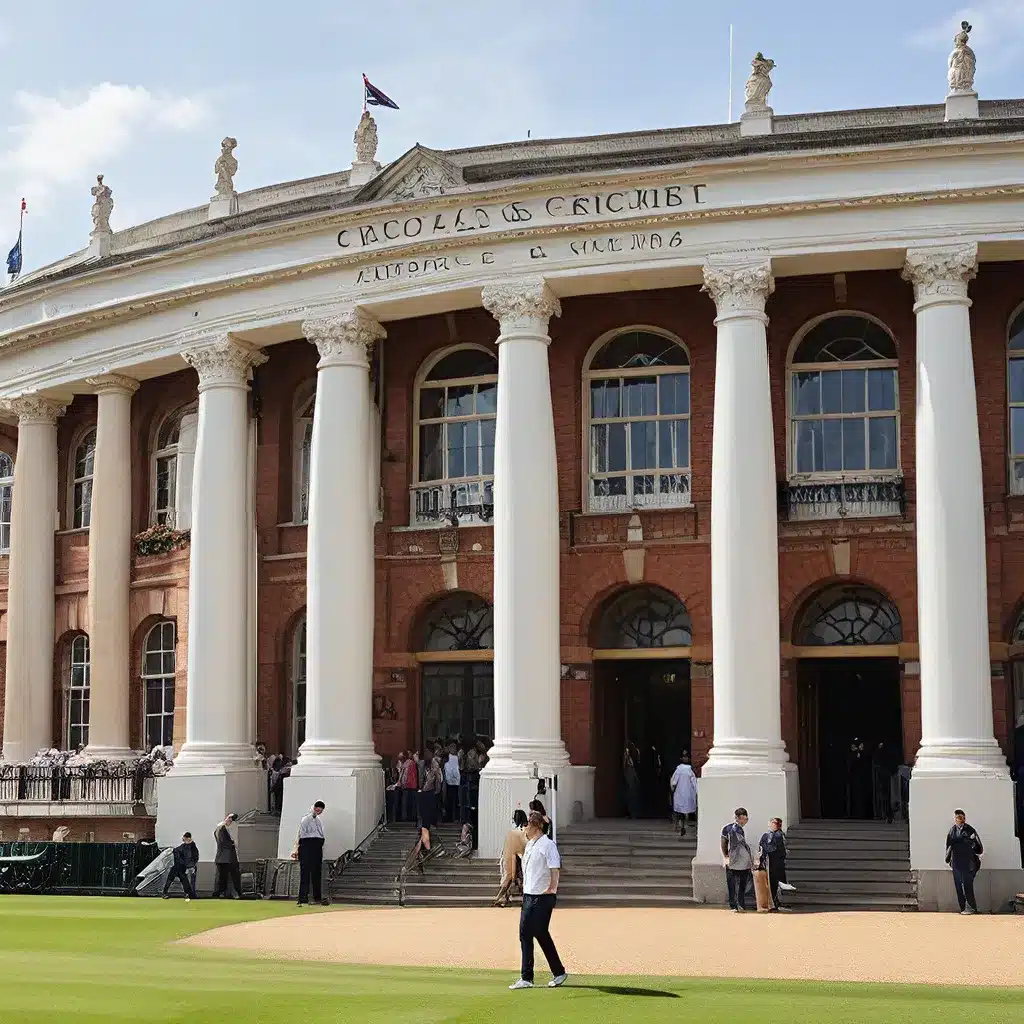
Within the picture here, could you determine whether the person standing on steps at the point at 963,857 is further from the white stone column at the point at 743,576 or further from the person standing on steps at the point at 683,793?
the person standing on steps at the point at 683,793

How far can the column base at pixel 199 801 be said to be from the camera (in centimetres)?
3334

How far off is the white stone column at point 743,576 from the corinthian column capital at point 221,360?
10.0 meters

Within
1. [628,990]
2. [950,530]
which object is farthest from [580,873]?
[628,990]

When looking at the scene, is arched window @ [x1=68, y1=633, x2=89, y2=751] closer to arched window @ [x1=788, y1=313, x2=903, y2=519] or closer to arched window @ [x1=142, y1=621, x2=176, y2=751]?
arched window @ [x1=142, y1=621, x2=176, y2=751]

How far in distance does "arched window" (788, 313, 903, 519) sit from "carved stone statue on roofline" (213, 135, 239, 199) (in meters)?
12.8

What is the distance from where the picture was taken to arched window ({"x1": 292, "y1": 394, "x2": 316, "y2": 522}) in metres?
37.4

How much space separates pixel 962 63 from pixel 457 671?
1506 cm

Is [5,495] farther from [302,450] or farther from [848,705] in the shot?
[848,705]

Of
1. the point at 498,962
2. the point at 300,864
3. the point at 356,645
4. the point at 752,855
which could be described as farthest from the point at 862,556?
the point at 498,962

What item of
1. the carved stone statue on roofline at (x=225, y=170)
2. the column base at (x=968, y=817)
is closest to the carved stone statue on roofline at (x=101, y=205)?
the carved stone statue on roofline at (x=225, y=170)

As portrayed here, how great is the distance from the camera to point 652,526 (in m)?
33.3

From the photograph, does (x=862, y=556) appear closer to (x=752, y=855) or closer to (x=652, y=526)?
(x=652, y=526)

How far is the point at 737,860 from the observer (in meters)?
26.3

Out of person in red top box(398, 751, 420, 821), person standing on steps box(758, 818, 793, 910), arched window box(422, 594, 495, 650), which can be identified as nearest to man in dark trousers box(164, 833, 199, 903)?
person in red top box(398, 751, 420, 821)
